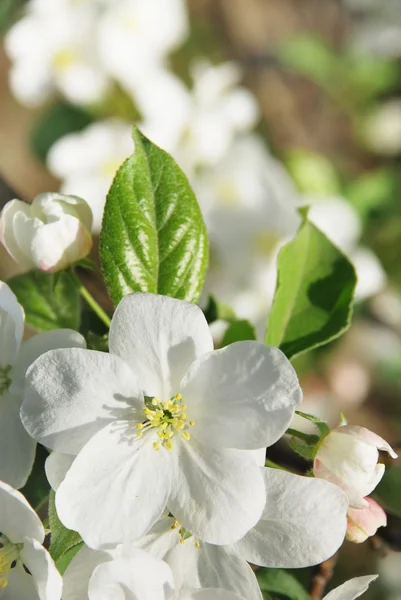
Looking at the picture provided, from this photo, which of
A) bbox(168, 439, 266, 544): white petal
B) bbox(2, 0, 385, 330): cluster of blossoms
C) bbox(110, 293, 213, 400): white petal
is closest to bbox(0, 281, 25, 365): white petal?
bbox(110, 293, 213, 400): white petal

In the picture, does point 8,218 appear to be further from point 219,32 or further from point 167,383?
point 219,32

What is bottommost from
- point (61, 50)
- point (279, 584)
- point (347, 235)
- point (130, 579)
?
point (347, 235)

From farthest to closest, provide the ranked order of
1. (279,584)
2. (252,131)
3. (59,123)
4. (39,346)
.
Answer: (252,131) < (59,123) < (279,584) < (39,346)

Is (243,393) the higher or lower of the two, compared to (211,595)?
higher

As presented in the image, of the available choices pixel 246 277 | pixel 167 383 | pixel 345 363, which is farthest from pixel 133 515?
pixel 345 363

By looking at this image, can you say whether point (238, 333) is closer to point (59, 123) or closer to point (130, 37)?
point (130, 37)

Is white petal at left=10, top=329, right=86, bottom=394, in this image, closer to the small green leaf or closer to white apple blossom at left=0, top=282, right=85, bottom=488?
white apple blossom at left=0, top=282, right=85, bottom=488

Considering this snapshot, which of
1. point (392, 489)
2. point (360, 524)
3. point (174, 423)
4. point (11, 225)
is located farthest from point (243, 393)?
point (392, 489)

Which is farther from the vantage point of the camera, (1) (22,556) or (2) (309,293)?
(2) (309,293)
